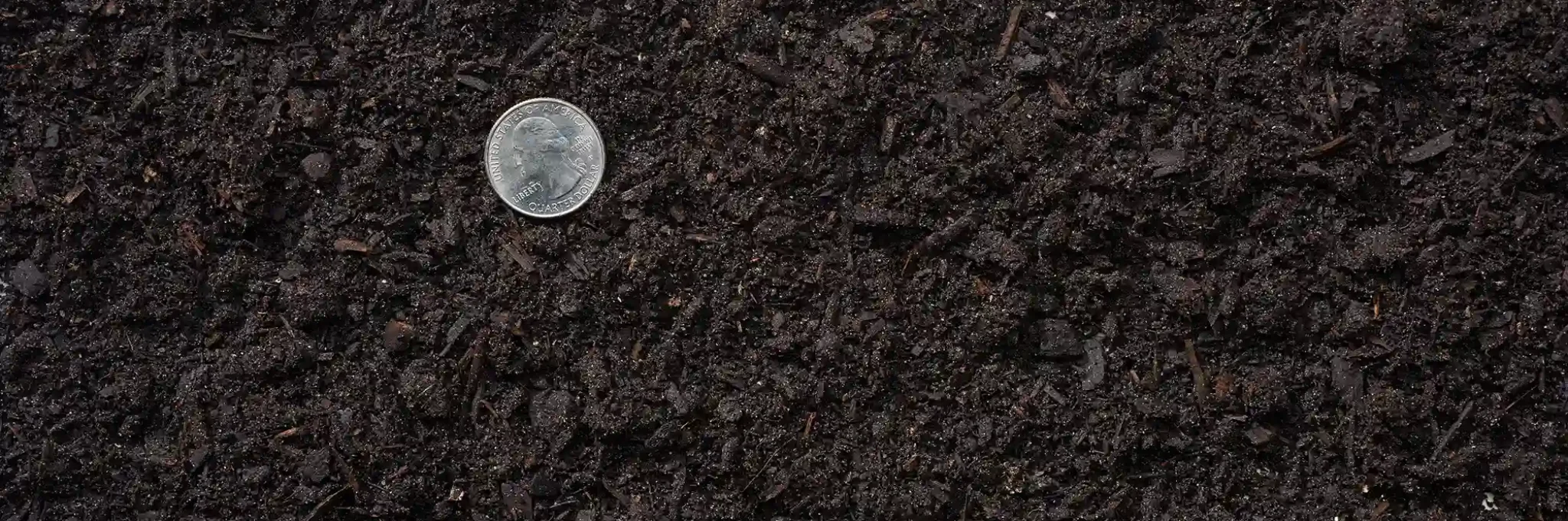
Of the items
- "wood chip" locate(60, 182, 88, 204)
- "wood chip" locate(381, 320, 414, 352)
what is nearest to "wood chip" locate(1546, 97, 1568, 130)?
"wood chip" locate(381, 320, 414, 352)

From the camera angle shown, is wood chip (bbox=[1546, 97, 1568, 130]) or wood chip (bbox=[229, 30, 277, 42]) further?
wood chip (bbox=[229, 30, 277, 42])

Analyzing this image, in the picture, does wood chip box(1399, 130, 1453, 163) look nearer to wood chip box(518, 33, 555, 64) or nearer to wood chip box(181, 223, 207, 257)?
wood chip box(518, 33, 555, 64)

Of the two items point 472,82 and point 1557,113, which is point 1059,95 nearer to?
point 1557,113

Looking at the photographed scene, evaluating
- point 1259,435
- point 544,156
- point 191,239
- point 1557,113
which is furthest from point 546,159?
point 1557,113

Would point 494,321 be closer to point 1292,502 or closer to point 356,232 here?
point 356,232

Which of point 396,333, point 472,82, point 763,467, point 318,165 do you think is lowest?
point 763,467

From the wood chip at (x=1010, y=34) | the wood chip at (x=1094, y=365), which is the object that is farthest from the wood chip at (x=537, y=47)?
the wood chip at (x=1094, y=365)

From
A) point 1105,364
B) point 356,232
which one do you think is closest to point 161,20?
point 356,232

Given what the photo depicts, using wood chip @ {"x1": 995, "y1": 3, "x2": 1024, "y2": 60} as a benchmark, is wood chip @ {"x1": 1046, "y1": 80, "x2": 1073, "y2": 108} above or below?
below
